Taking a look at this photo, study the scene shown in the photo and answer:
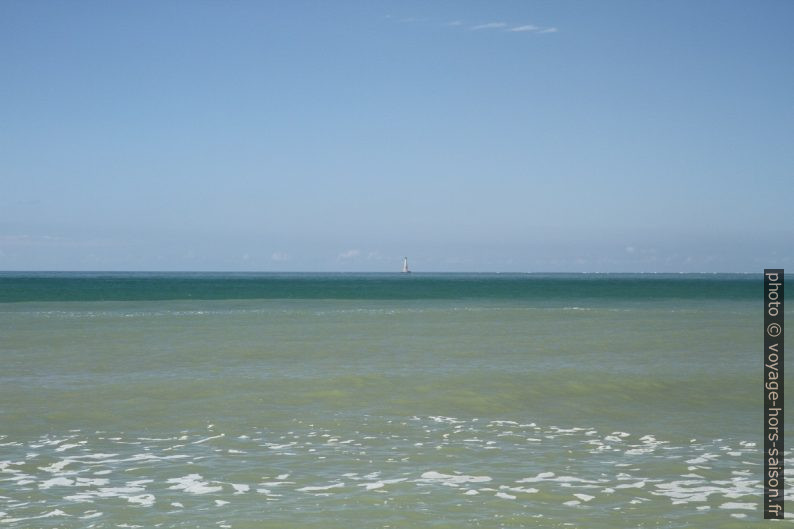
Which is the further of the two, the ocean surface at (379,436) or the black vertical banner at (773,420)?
the black vertical banner at (773,420)

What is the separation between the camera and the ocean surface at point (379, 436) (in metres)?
7.50

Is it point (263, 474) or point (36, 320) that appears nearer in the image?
point (263, 474)

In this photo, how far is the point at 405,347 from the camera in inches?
894

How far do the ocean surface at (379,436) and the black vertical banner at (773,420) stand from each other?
0.56 ft

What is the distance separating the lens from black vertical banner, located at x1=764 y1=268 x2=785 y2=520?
25.5ft

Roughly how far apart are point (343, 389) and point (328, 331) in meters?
13.9

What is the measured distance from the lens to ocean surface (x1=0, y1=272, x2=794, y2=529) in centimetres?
750

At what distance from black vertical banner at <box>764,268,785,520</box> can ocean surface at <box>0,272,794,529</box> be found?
170 millimetres

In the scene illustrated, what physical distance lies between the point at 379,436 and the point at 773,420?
6.00m

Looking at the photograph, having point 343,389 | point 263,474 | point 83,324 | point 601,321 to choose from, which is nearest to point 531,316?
point 601,321

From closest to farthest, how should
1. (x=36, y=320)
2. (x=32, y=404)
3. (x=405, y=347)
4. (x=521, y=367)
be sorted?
(x=32, y=404)
(x=521, y=367)
(x=405, y=347)
(x=36, y=320)

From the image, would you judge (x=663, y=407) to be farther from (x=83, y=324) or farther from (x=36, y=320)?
(x=36, y=320)

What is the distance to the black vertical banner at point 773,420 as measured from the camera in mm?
7781

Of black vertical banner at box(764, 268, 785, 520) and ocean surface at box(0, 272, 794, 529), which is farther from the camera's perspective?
black vertical banner at box(764, 268, 785, 520)
